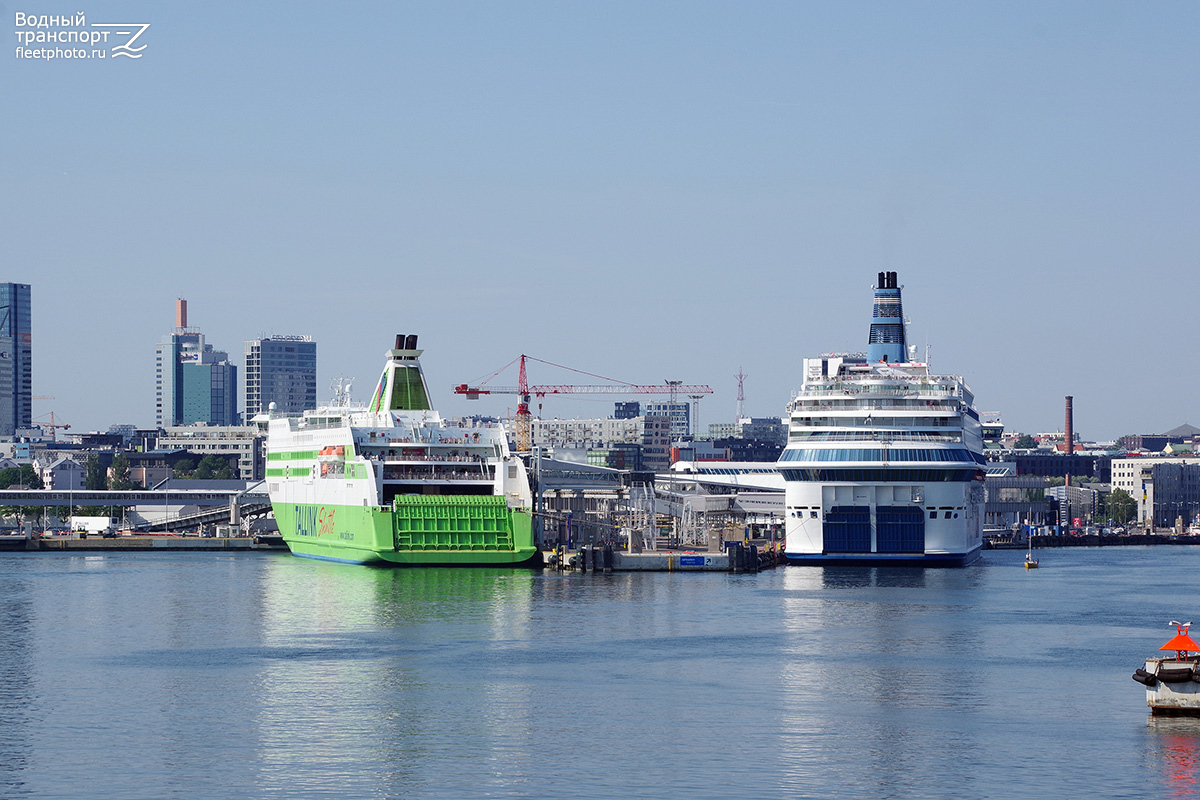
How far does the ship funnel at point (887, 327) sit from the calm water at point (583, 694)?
122 feet

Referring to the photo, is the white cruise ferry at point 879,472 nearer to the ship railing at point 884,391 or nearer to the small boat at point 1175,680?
the ship railing at point 884,391

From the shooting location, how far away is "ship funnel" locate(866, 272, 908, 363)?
115938mm

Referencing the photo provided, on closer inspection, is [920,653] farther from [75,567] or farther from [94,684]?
[75,567]

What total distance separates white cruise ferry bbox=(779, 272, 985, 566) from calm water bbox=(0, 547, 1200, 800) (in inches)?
457

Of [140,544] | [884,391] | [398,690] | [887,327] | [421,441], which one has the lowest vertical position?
[398,690]

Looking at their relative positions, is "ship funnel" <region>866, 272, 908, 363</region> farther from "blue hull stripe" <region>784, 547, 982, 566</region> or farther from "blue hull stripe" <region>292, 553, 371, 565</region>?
"blue hull stripe" <region>292, 553, 371, 565</region>

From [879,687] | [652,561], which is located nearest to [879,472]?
[652,561]

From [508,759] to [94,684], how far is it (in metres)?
15.6

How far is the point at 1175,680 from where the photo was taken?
142 ft

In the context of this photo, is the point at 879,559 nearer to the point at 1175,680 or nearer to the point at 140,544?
the point at 1175,680

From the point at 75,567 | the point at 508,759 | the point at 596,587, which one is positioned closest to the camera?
the point at 508,759

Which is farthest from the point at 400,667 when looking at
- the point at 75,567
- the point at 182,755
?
the point at 75,567

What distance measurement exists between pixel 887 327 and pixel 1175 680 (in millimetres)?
74520

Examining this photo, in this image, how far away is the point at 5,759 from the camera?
38781mm
